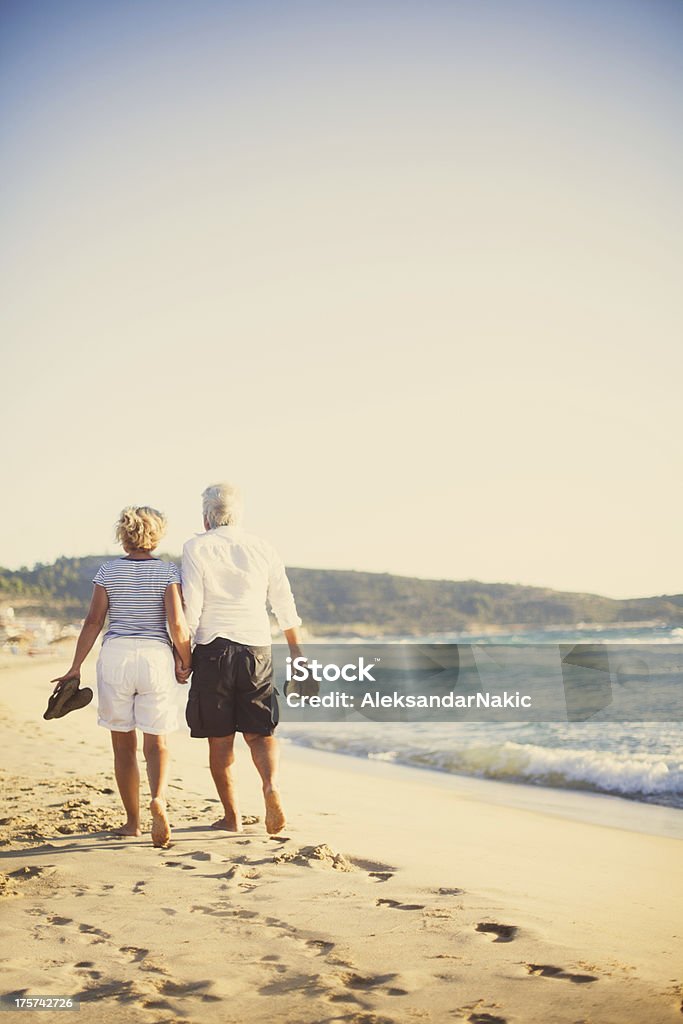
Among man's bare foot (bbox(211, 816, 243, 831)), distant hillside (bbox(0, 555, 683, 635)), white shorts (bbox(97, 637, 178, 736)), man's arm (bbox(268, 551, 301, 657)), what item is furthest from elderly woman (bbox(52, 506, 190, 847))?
distant hillside (bbox(0, 555, 683, 635))

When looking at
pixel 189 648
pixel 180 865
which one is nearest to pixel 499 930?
pixel 180 865

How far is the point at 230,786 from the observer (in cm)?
443

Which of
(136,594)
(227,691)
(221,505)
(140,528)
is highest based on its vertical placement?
(221,505)

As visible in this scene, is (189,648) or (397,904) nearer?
(397,904)

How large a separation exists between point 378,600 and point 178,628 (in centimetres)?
5915

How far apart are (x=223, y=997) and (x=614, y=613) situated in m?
→ 35.0

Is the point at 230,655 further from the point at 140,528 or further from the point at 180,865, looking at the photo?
the point at 180,865

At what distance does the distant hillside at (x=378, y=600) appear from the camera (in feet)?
167

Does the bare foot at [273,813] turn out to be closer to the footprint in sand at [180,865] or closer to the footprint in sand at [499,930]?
the footprint in sand at [180,865]

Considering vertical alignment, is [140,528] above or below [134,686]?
above

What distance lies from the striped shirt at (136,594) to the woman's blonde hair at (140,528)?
0.27ft

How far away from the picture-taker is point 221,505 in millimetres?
4492

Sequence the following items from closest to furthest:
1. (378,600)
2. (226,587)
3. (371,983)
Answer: (371,983) < (226,587) < (378,600)

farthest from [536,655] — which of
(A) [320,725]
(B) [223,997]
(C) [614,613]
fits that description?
(B) [223,997]
